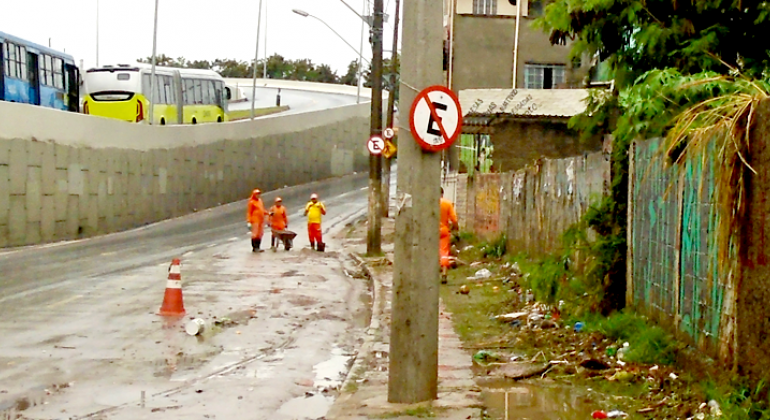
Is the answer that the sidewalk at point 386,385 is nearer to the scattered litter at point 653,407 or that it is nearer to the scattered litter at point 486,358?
the scattered litter at point 486,358

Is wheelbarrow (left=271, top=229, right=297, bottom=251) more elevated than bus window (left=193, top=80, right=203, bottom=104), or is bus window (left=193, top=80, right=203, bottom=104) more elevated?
bus window (left=193, top=80, right=203, bottom=104)

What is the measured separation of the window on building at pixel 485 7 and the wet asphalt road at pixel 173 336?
14515 mm

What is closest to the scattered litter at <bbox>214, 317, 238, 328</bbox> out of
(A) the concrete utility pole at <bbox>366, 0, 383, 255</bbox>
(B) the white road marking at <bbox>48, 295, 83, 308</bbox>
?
(B) the white road marking at <bbox>48, 295, 83, 308</bbox>

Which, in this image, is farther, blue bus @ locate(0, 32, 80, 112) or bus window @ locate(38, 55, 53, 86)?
bus window @ locate(38, 55, 53, 86)

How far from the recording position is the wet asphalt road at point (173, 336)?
351 inches

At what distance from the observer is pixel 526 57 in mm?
35750

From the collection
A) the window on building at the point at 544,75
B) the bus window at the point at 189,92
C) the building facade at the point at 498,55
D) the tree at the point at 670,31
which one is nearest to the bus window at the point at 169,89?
the bus window at the point at 189,92

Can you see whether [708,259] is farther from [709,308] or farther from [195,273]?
[195,273]

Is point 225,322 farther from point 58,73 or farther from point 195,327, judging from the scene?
point 58,73

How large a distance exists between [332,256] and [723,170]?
19.6 meters

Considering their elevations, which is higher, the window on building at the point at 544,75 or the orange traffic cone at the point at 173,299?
the window on building at the point at 544,75

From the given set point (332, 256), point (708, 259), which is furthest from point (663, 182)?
point (332, 256)

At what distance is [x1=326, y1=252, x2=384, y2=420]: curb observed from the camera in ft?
27.9

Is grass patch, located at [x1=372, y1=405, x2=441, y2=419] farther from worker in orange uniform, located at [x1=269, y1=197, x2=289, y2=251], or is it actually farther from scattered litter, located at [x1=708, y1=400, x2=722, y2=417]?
worker in orange uniform, located at [x1=269, y1=197, x2=289, y2=251]
